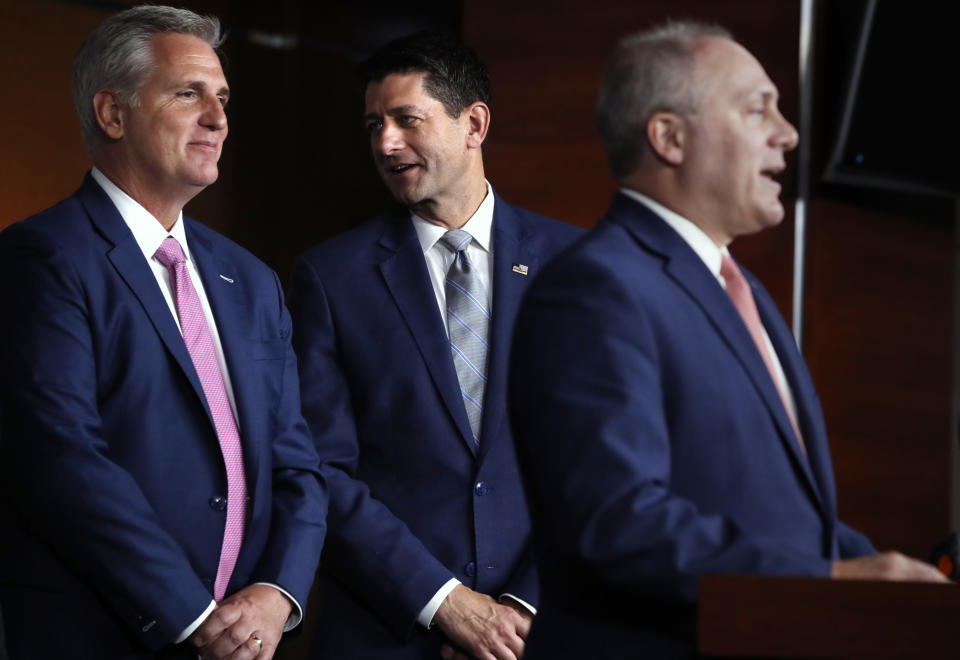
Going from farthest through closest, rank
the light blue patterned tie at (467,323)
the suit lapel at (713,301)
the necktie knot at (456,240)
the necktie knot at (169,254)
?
the necktie knot at (456,240) → the light blue patterned tie at (467,323) → the necktie knot at (169,254) → the suit lapel at (713,301)

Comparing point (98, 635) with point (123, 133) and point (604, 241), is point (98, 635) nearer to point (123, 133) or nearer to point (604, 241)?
point (123, 133)

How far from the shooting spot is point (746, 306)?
6.00 feet

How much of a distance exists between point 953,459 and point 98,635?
11.9ft

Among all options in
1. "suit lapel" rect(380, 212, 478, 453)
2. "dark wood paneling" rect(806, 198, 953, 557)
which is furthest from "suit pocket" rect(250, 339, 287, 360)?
"dark wood paneling" rect(806, 198, 953, 557)

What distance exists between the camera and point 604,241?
5.70 ft

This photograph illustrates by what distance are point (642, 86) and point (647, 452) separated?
0.50m

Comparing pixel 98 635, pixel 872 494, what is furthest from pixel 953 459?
pixel 98 635

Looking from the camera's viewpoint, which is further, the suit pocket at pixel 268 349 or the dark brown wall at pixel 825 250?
the dark brown wall at pixel 825 250

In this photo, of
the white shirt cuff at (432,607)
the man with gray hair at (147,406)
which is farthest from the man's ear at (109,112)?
the white shirt cuff at (432,607)

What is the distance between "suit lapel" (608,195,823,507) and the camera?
5.49 feet

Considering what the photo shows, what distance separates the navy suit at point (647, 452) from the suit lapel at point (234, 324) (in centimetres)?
80

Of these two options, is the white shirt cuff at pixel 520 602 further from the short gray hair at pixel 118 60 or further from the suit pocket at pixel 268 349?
the short gray hair at pixel 118 60

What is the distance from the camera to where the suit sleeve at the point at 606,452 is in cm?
152

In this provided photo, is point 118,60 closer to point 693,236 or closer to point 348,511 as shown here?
point 348,511
